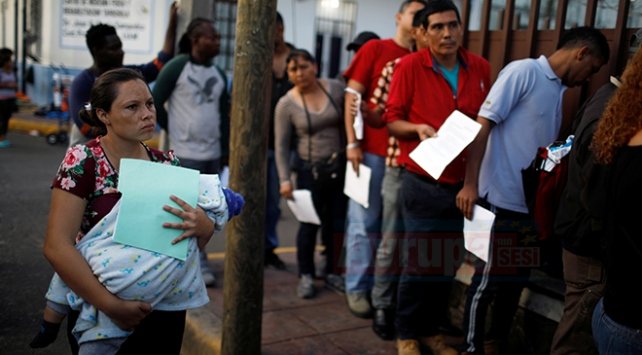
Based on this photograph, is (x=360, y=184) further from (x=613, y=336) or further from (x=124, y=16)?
(x=124, y=16)

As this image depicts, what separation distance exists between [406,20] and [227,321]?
93.1 inches

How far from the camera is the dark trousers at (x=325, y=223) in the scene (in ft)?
15.3

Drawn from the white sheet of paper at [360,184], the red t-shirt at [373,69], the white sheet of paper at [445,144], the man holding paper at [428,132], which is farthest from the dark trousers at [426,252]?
the red t-shirt at [373,69]

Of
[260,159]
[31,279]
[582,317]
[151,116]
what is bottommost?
[31,279]

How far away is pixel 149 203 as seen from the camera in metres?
2.06

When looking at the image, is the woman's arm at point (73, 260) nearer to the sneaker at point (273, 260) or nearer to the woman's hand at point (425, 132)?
the woman's hand at point (425, 132)

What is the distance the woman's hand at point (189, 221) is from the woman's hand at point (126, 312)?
24 cm

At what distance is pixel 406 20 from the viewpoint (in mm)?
4242

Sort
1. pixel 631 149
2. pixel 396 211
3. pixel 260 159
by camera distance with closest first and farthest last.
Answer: pixel 631 149 < pixel 260 159 < pixel 396 211

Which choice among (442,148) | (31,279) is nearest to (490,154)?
(442,148)

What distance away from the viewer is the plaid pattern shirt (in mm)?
3967

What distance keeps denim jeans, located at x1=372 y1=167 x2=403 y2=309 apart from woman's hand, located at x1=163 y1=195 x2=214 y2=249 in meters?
1.99

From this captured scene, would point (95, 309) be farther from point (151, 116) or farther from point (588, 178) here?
point (588, 178)

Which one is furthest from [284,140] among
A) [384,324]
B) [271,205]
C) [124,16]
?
[124,16]
